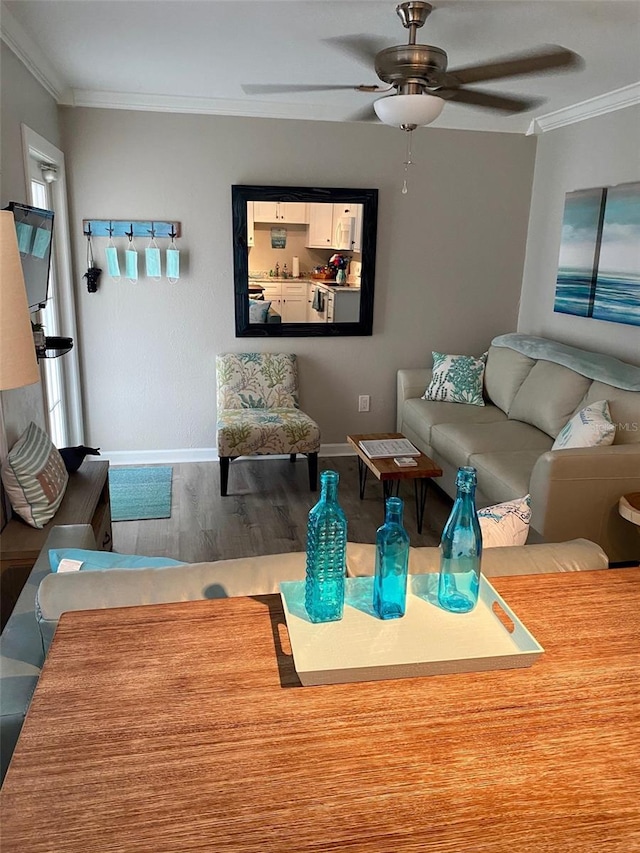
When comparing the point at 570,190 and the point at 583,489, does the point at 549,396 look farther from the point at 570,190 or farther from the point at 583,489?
the point at 570,190

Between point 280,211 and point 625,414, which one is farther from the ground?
point 280,211

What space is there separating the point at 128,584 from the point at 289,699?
567 millimetres

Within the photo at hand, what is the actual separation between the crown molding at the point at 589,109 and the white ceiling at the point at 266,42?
0.02 meters

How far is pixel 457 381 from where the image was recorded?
4.67m

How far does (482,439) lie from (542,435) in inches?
16.0

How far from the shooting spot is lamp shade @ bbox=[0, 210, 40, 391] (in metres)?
1.48

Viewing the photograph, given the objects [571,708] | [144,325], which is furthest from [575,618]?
[144,325]

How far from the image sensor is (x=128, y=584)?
147cm

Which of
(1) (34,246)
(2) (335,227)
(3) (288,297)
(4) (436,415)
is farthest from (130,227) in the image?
(4) (436,415)

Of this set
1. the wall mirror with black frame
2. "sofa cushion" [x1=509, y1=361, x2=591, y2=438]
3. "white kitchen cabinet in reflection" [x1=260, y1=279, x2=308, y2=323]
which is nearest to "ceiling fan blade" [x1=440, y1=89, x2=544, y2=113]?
"sofa cushion" [x1=509, y1=361, x2=591, y2=438]

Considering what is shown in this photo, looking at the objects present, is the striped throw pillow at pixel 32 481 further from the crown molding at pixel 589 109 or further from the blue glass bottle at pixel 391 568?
the crown molding at pixel 589 109

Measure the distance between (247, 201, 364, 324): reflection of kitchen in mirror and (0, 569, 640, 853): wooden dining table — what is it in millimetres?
3695

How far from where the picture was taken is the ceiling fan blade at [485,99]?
9.02 ft

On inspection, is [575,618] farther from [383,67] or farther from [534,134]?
[534,134]
